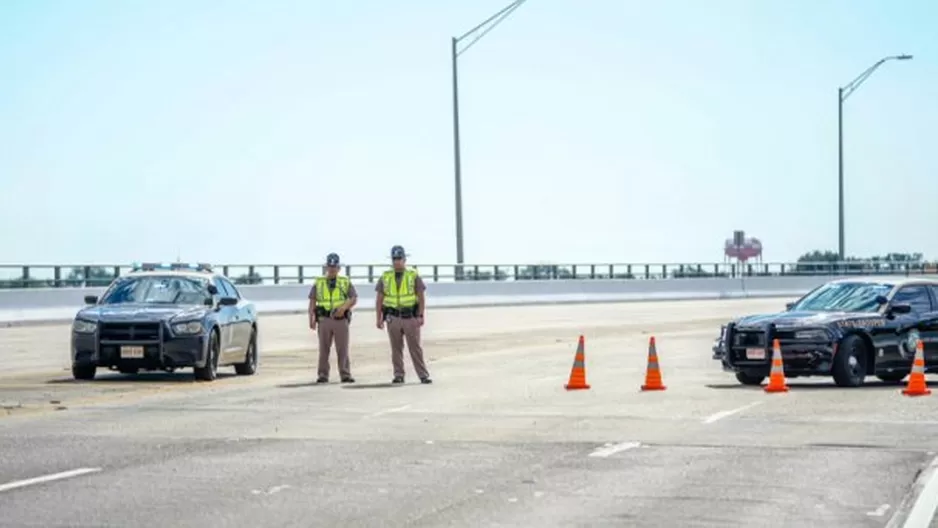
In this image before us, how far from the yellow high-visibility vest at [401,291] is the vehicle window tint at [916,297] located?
20.7 feet

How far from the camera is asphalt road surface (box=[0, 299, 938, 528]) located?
513 inches

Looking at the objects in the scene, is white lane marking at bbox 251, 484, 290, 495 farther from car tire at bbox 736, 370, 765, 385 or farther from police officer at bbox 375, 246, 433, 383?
car tire at bbox 736, 370, 765, 385

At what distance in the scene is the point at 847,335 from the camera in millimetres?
26578

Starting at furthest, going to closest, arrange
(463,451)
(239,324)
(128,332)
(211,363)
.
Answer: (239,324), (211,363), (128,332), (463,451)

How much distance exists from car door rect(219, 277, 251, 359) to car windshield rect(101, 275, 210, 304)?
0.64 metres

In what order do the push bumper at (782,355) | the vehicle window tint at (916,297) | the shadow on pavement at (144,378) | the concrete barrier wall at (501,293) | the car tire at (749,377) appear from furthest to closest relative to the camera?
the concrete barrier wall at (501,293), the shadow on pavement at (144,378), the vehicle window tint at (916,297), the car tire at (749,377), the push bumper at (782,355)

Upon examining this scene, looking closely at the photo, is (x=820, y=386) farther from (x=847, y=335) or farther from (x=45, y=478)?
(x=45, y=478)

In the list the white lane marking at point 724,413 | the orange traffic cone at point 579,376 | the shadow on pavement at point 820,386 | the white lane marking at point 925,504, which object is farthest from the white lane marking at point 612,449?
the shadow on pavement at point 820,386

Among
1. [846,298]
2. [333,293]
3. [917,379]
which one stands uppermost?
[333,293]

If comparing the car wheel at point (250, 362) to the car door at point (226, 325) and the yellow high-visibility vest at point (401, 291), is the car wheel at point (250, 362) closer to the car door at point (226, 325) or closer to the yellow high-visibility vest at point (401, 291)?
the car door at point (226, 325)

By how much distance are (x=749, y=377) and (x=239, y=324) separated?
7.53 metres

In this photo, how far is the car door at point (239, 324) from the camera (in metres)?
30.1

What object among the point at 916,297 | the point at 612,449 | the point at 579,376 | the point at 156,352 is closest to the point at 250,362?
the point at 156,352

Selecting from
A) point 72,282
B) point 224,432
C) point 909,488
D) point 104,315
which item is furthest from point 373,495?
point 72,282
